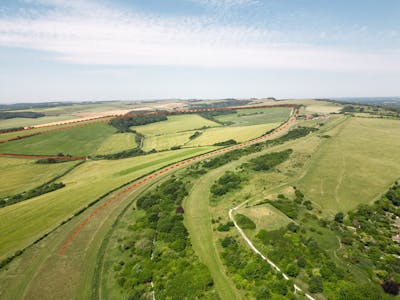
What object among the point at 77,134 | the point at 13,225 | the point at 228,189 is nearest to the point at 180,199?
the point at 228,189

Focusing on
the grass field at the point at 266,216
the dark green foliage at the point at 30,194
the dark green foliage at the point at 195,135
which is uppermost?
the grass field at the point at 266,216

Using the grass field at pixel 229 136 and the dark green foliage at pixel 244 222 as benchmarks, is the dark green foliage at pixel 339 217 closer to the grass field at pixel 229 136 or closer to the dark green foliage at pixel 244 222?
the dark green foliage at pixel 244 222

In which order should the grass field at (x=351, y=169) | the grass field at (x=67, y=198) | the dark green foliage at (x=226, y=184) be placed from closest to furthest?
the grass field at (x=67, y=198)
the grass field at (x=351, y=169)
the dark green foliage at (x=226, y=184)

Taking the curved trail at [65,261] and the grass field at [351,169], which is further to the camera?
the grass field at [351,169]

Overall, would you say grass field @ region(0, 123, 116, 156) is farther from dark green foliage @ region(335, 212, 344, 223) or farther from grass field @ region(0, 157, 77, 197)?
dark green foliage @ region(335, 212, 344, 223)

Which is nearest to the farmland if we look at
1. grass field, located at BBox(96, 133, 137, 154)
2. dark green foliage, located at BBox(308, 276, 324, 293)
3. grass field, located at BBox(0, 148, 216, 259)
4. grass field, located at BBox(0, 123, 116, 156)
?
dark green foliage, located at BBox(308, 276, 324, 293)

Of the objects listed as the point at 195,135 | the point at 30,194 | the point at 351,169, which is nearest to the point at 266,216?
the point at 351,169

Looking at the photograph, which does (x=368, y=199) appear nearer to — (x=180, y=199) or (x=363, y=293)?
(x=363, y=293)

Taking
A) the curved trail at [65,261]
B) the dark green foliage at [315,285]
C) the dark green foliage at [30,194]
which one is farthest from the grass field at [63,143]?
the dark green foliage at [315,285]
